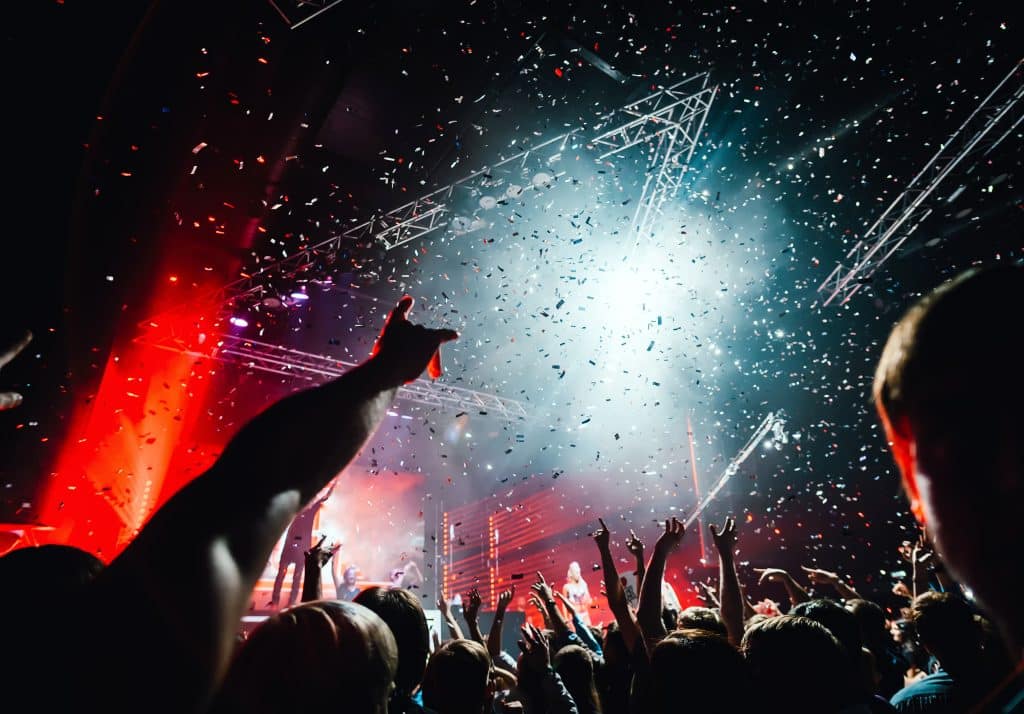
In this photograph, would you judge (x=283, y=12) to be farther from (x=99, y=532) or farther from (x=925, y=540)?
(x=99, y=532)

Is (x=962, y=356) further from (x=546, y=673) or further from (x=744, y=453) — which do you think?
(x=744, y=453)

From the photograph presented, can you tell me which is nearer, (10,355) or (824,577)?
(10,355)

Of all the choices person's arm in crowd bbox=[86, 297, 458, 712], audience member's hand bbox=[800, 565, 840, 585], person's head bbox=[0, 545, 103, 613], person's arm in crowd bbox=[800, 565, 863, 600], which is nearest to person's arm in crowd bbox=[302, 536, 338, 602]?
person's head bbox=[0, 545, 103, 613]

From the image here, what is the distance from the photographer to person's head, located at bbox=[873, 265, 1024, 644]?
0.54 m

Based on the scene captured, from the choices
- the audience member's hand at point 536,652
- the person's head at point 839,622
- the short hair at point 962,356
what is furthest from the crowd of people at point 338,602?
the audience member's hand at point 536,652

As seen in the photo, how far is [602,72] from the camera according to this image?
7410 millimetres

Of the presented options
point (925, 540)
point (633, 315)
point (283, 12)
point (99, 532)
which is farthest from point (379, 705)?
point (99, 532)

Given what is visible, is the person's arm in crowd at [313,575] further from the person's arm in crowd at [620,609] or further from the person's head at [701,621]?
the person's head at [701,621]

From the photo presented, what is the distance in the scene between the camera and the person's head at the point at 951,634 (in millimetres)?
2354

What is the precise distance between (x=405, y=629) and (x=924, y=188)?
377 inches

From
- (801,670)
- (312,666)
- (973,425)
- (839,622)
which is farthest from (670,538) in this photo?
(973,425)

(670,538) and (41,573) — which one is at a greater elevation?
(41,573)

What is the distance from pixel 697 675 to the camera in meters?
1.56

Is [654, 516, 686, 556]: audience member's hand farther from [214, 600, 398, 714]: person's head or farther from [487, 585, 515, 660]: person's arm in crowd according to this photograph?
[214, 600, 398, 714]: person's head
